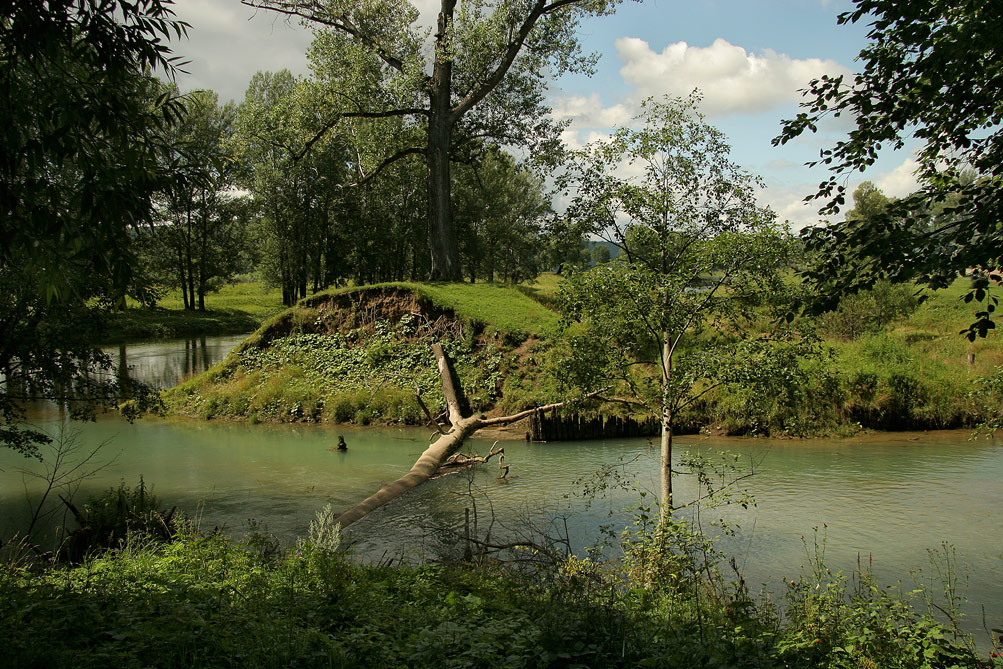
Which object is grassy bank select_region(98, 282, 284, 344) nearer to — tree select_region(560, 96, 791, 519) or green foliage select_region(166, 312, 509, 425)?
green foliage select_region(166, 312, 509, 425)

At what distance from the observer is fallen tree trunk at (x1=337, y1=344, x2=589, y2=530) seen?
408 inches

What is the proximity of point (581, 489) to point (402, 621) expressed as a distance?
25.0 feet

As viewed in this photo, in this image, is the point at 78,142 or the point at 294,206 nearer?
the point at 78,142

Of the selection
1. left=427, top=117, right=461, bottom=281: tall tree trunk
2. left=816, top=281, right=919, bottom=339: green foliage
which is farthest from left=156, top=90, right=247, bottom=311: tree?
left=816, top=281, right=919, bottom=339: green foliage

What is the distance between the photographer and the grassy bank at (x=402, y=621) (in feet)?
14.5

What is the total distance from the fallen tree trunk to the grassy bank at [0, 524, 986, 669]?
277 cm

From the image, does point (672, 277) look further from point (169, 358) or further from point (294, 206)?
point (294, 206)

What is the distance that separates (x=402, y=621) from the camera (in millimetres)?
5266

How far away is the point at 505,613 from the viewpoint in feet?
19.3

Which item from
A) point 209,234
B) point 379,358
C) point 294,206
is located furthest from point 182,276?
point 379,358

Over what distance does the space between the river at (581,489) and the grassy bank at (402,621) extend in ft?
5.79

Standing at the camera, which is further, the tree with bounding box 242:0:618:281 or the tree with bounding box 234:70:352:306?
the tree with bounding box 234:70:352:306

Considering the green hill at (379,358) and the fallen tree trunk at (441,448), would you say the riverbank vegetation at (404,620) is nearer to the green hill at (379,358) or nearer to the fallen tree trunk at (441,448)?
the fallen tree trunk at (441,448)

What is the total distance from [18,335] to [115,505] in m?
→ 2.67
